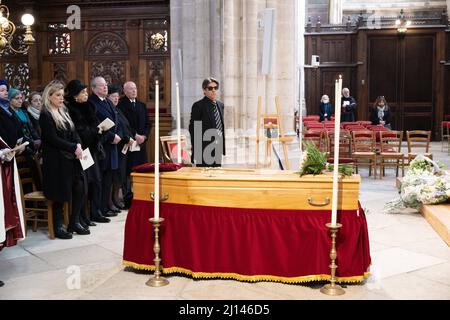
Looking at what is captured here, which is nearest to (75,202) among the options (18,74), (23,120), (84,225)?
(84,225)

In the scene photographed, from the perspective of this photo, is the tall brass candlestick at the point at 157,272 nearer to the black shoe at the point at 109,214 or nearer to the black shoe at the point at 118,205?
the black shoe at the point at 109,214

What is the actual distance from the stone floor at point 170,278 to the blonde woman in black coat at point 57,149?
52 centimetres

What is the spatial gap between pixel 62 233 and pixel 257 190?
2.65 meters

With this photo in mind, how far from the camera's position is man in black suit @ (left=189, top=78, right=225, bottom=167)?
6825 millimetres

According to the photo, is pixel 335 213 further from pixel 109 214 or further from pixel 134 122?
pixel 134 122

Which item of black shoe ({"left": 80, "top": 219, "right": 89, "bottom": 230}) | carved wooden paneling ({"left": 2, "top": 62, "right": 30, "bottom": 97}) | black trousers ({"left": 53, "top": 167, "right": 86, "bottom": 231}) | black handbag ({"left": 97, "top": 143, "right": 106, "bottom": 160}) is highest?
carved wooden paneling ({"left": 2, "top": 62, "right": 30, "bottom": 97})

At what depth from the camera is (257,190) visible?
427 centimetres

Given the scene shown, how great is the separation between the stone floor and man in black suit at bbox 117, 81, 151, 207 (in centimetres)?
132

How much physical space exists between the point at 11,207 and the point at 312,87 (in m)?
17.5

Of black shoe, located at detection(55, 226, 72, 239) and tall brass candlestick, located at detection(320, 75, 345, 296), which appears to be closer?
tall brass candlestick, located at detection(320, 75, 345, 296)

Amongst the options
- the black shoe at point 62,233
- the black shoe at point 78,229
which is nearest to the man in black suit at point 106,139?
the black shoe at point 78,229

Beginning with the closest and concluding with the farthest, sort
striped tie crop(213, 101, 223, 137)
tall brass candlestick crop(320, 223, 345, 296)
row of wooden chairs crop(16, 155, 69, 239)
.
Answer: tall brass candlestick crop(320, 223, 345, 296) → row of wooden chairs crop(16, 155, 69, 239) → striped tie crop(213, 101, 223, 137)

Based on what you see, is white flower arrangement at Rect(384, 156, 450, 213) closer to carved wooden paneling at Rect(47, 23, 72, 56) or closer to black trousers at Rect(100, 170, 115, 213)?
black trousers at Rect(100, 170, 115, 213)

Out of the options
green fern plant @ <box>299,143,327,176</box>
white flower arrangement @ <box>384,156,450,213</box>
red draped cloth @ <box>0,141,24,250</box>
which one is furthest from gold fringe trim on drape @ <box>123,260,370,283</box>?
white flower arrangement @ <box>384,156,450,213</box>
